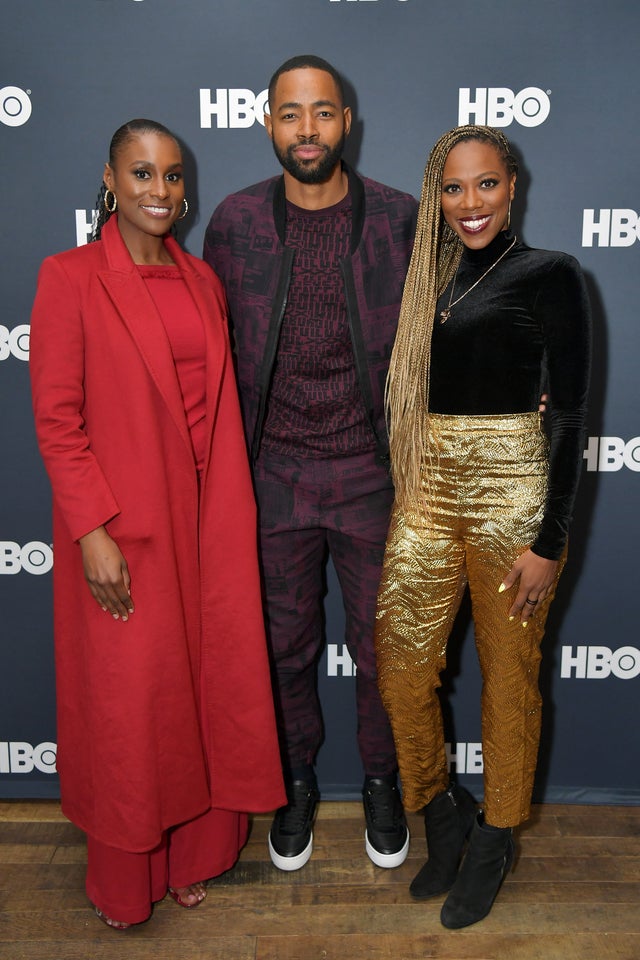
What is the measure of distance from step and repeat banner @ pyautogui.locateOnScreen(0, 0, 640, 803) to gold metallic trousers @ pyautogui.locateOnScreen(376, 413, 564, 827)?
0.65m

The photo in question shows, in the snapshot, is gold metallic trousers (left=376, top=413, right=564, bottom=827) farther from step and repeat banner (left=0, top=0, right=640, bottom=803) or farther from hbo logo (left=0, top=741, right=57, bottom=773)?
hbo logo (left=0, top=741, right=57, bottom=773)

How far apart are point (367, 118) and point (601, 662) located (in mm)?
1719

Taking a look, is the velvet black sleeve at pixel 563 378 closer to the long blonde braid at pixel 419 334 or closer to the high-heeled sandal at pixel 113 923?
the long blonde braid at pixel 419 334

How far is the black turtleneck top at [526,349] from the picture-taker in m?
1.76

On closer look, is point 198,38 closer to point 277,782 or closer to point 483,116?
point 483,116

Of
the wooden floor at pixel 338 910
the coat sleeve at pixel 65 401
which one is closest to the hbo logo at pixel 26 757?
the wooden floor at pixel 338 910

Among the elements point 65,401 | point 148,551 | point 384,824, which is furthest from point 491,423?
point 384,824

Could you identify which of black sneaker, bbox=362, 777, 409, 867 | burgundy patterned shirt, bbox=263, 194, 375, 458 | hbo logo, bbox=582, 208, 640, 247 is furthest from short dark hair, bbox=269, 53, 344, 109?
black sneaker, bbox=362, 777, 409, 867

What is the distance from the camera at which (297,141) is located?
192 cm

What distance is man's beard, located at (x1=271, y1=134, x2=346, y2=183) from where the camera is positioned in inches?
75.7

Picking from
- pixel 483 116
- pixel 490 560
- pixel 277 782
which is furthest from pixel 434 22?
pixel 277 782

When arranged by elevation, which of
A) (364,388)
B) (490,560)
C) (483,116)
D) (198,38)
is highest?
(198,38)

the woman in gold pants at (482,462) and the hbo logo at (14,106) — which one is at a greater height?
the hbo logo at (14,106)

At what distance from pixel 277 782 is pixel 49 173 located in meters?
1.73
